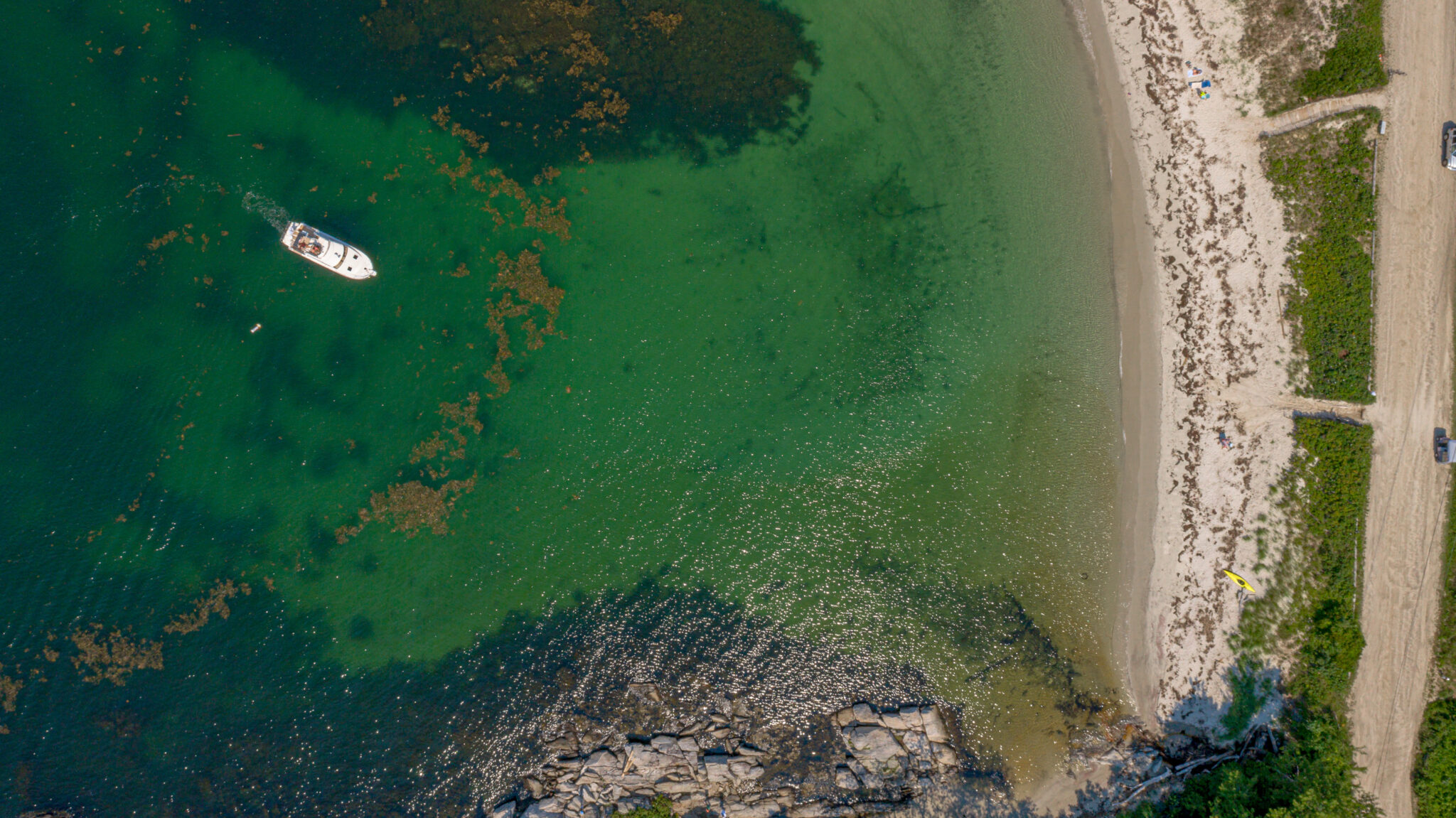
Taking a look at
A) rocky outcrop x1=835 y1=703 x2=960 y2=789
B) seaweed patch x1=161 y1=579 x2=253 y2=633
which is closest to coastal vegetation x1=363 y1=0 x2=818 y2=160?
seaweed patch x1=161 y1=579 x2=253 y2=633

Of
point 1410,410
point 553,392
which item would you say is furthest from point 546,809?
point 1410,410

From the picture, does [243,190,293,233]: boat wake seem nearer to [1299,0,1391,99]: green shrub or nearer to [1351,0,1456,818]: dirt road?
[1299,0,1391,99]: green shrub

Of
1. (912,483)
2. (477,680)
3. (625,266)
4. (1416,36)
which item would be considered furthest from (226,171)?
(1416,36)

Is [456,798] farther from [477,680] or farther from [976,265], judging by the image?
[976,265]

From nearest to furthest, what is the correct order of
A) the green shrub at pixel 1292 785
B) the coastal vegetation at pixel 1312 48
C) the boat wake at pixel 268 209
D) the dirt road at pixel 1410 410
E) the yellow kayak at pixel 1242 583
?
1. the green shrub at pixel 1292 785
2. the dirt road at pixel 1410 410
3. the coastal vegetation at pixel 1312 48
4. the yellow kayak at pixel 1242 583
5. the boat wake at pixel 268 209

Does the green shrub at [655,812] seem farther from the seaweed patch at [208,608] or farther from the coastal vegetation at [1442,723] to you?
the coastal vegetation at [1442,723]

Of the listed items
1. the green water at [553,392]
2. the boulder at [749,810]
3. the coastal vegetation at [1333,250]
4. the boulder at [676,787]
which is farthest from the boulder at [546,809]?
the coastal vegetation at [1333,250]
